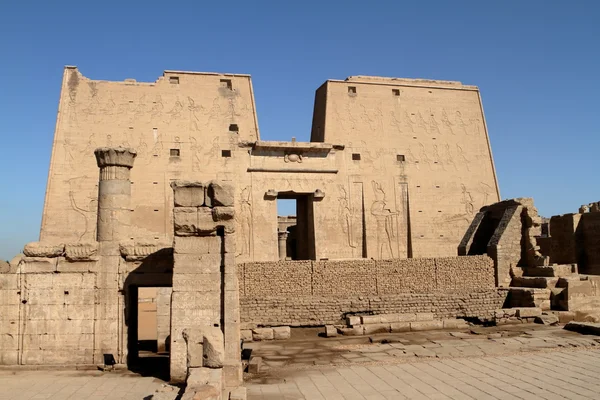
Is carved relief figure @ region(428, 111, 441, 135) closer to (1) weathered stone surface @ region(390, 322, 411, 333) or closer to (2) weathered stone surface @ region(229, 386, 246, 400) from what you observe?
(1) weathered stone surface @ region(390, 322, 411, 333)

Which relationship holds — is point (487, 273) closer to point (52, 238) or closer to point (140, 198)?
point (140, 198)

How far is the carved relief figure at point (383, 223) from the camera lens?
786 inches

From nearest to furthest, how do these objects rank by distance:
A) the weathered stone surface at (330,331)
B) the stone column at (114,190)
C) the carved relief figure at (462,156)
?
the stone column at (114,190)
the weathered stone surface at (330,331)
the carved relief figure at (462,156)

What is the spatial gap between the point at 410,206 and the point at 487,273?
208 inches

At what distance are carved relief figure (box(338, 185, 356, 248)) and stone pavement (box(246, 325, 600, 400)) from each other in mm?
7628

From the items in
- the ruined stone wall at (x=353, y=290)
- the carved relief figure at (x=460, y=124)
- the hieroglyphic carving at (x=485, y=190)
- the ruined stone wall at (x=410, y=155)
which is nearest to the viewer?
the ruined stone wall at (x=353, y=290)

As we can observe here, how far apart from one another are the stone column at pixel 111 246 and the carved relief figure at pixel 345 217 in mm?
10253

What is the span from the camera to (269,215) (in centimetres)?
1892

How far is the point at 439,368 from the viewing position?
877cm

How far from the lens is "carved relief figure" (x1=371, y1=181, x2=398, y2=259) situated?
20.0 m

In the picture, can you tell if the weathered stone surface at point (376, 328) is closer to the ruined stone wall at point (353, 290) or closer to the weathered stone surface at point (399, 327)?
the weathered stone surface at point (399, 327)

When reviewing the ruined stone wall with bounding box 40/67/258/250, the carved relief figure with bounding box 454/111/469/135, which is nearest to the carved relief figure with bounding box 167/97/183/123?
the ruined stone wall with bounding box 40/67/258/250

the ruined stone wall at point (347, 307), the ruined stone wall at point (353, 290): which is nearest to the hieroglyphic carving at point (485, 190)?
the ruined stone wall at point (353, 290)

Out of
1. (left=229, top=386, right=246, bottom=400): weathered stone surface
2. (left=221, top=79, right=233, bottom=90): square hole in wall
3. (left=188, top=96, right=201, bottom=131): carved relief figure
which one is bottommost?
(left=229, top=386, right=246, bottom=400): weathered stone surface
